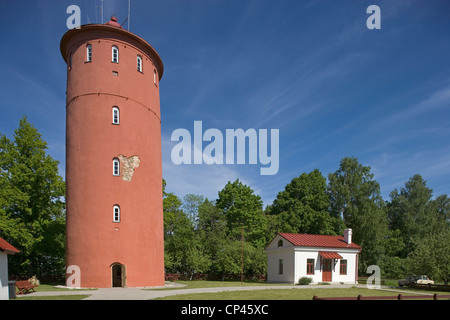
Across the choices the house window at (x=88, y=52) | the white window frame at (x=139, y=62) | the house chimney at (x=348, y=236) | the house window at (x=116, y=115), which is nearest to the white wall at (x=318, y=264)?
the house chimney at (x=348, y=236)

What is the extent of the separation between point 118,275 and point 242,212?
25.7m

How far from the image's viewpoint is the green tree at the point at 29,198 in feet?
85.9

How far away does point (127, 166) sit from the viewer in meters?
22.0

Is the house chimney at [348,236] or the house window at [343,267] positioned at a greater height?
the house chimney at [348,236]

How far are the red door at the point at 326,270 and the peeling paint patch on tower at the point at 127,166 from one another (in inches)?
761

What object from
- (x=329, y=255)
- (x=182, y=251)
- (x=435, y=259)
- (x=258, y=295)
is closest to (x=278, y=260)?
(x=329, y=255)

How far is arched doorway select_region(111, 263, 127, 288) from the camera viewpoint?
811 inches

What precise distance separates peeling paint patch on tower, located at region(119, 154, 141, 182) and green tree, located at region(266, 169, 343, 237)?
2688 cm

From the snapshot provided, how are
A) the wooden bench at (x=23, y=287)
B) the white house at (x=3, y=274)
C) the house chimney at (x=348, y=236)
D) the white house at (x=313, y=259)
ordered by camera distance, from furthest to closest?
the house chimney at (x=348, y=236) → the white house at (x=313, y=259) → the wooden bench at (x=23, y=287) → the white house at (x=3, y=274)

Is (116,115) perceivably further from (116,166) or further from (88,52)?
(88,52)

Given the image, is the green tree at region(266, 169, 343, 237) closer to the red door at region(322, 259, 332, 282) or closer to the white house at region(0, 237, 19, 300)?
the red door at region(322, 259, 332, 282)

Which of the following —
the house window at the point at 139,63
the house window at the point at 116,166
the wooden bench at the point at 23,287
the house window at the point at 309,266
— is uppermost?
the house window at the point at 139,63

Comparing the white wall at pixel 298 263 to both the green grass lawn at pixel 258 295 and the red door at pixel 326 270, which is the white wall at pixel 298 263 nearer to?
the red door at pixel 326 270

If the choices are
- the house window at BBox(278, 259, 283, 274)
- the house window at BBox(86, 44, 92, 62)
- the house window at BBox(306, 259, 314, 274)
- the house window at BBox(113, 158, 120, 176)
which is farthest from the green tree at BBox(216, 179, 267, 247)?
the house window at BBox(86, 44, 92, 62)
